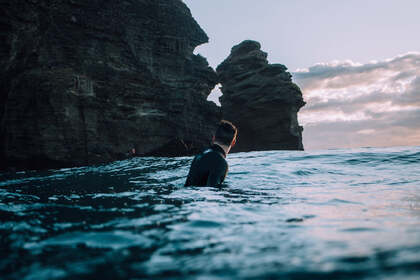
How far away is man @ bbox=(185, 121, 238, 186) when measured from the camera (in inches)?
220

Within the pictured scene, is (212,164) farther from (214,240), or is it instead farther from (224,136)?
(214,240)

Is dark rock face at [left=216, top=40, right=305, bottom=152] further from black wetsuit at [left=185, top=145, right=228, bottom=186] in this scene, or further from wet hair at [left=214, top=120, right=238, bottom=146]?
black wetsuit at [left=185, top=145, right=228, bottom=186]

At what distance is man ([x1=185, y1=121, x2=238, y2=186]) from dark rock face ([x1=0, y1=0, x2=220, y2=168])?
1490cm

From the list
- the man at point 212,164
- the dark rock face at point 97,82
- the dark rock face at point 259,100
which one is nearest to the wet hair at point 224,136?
the man at point 212,164

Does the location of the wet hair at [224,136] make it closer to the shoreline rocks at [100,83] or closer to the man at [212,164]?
the man at [212,164]

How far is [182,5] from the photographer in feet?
98.6

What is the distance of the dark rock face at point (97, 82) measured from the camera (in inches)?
707

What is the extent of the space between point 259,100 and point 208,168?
3830cm

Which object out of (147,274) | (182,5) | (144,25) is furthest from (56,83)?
(147,274)

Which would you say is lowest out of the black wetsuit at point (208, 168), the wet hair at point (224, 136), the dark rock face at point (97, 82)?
the black wetsuit at point (208, 168)

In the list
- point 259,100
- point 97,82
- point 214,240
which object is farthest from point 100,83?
point 259,100

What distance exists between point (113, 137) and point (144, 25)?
1151 cm

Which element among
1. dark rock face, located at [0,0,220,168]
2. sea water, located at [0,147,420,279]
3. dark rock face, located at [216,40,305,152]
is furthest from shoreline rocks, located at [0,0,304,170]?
sea water, located at [0,147,420,279]

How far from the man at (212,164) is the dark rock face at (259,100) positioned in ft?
123
